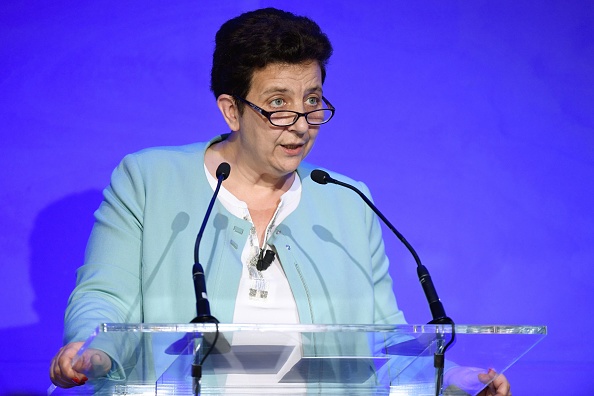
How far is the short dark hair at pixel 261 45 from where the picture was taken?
6.91ft

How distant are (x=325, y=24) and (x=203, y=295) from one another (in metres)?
1.65

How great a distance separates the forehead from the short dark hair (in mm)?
12

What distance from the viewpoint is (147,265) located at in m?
2.06

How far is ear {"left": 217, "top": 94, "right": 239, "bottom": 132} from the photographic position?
2197 mm

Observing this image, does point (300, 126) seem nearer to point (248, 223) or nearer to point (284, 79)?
point (284, 79)

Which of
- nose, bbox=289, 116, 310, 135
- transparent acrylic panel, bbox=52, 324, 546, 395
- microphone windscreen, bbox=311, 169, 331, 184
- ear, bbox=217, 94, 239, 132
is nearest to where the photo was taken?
transparent acrylic panel, bbox=52, 324, 546, 395

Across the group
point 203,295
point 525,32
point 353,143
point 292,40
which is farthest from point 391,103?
point 203,295

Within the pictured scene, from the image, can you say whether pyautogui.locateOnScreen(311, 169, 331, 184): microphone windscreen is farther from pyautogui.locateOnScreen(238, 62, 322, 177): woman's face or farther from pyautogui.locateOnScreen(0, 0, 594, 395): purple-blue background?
pyautogui.locateOnScreen(0, 0, 594, 395): purple-blue background

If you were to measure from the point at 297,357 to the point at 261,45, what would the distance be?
91 centimetres

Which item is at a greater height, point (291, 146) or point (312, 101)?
point (312, 101)

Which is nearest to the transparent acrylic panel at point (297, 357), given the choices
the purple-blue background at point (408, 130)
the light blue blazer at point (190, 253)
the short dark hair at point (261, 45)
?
the light blue blazer at point (190, 253)

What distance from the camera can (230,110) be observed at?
2.21 meters

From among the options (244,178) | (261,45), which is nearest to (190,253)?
(244,178)

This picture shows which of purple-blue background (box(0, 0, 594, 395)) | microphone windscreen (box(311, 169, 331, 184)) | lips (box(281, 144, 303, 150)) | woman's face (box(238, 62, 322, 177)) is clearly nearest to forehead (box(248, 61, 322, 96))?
woman's face (box(238, 62, 322, 177))
